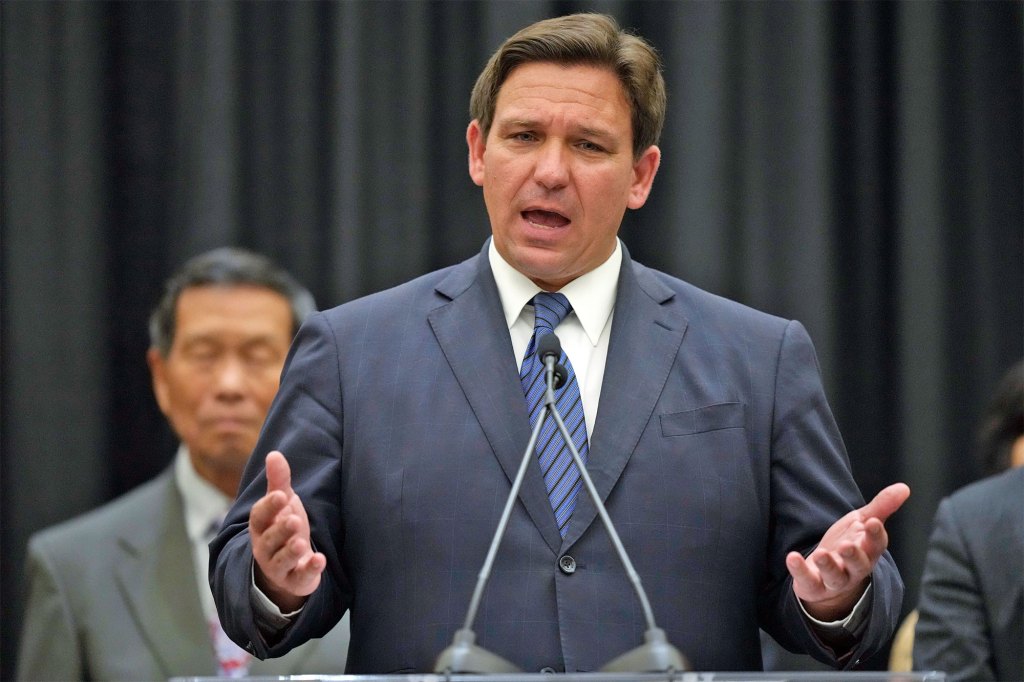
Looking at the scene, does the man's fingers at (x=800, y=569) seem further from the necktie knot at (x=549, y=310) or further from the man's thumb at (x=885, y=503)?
the necktie knot at (x=549, y=310)

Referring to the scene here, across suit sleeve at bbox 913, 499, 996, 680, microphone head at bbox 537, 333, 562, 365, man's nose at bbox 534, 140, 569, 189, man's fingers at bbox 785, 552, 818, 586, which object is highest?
man's nose at bbox 534, 140, 569, 189

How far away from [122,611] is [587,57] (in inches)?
76.1

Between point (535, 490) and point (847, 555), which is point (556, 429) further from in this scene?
point (847, 555)

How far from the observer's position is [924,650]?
3180mm

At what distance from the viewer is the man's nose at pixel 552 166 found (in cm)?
215

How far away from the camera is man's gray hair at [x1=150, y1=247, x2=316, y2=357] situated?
3898mm

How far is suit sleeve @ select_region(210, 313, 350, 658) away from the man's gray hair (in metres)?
1.74

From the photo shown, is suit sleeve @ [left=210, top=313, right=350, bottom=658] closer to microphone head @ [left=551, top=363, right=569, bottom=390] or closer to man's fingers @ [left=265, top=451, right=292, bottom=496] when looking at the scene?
man's fingers @ [left=265, top=451, right=292, bottom=496]

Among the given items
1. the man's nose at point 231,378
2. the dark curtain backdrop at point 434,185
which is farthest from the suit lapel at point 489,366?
the dark curtain backdrop at point 434,185

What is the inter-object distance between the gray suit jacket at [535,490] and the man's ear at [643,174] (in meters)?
0.23

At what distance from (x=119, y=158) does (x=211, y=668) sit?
1.79 m

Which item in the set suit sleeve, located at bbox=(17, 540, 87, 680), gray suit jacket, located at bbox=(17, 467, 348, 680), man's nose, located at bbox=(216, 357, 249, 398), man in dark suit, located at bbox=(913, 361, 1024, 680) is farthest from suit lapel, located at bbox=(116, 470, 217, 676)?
man in dark suit, located at bbox=(913, 361, 1024, 680)

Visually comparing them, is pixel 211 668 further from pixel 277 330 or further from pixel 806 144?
pixel 806 144

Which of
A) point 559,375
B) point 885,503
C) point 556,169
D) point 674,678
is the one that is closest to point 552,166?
point 556,169
